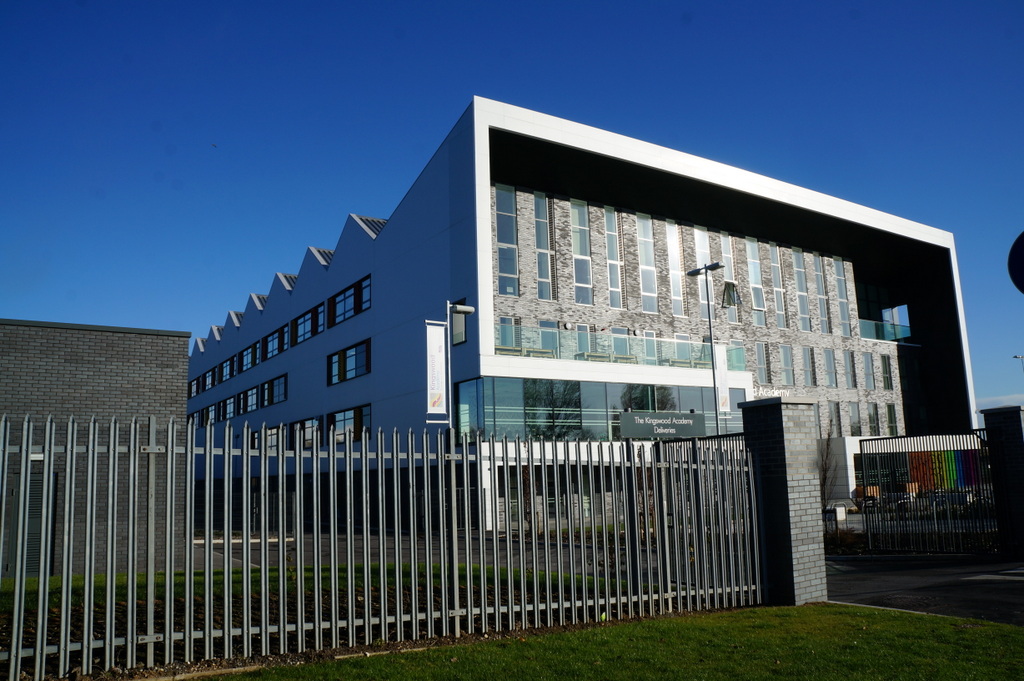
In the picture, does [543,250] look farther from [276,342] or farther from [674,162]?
[276,342]

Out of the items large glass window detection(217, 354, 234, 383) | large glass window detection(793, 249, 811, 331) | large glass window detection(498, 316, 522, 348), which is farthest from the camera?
large glass window detection(217, 354, 234, 383)

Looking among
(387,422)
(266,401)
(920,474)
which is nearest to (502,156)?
(387,422)

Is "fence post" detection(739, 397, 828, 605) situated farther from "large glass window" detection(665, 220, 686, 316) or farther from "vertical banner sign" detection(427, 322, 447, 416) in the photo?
"large glass window" detection(665, 220, 686, 316)

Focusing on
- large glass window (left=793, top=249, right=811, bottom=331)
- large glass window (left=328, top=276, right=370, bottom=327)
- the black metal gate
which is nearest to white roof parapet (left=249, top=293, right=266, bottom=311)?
large glass window (left=328, top=276, right=370, bottom=327)

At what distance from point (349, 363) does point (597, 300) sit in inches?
502

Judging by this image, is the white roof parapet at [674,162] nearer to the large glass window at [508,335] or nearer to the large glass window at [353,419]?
the large glass window at [508,335]

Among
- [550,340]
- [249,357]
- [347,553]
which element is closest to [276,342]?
[249,357]

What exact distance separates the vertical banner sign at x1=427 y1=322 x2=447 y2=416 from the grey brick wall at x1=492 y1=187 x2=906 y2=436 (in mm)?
8507

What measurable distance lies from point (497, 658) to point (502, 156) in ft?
96.7

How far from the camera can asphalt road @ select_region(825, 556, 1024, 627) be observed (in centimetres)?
1066

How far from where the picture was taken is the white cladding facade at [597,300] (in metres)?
32.2

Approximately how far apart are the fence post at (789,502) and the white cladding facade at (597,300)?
16.1 meters

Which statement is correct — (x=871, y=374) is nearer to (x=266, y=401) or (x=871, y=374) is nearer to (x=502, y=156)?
(x=502, y=156)

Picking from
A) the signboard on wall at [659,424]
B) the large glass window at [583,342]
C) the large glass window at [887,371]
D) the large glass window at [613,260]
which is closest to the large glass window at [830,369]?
the large glass window at [887,371]
